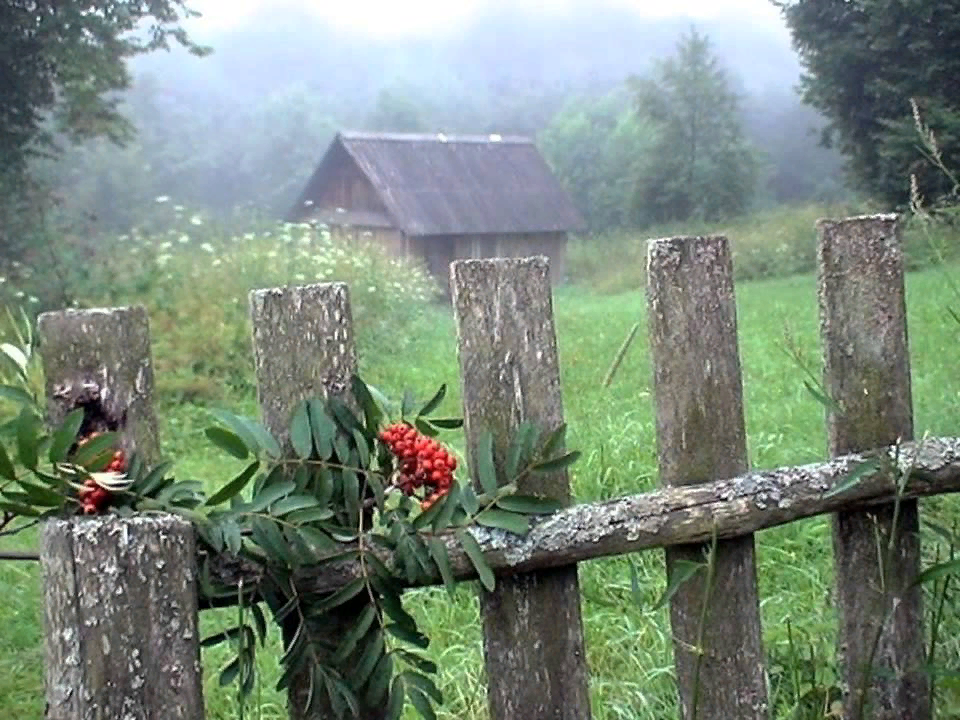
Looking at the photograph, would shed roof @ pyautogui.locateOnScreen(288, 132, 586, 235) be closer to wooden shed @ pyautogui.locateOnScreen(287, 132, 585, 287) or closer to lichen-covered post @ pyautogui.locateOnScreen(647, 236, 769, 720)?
wooden shed @ pyautogui.locateOnScreen(287, 132, 585, 287)

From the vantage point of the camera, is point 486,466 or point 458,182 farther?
point 458,182

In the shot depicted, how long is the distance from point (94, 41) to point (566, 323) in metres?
1.37

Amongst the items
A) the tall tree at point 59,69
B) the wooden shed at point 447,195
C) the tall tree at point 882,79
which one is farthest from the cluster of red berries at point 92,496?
the tall tree at point 59,69

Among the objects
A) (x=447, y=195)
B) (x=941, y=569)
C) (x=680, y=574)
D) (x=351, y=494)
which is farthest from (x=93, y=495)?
(x=447, y=195)

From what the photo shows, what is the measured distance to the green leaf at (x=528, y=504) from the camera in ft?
1.85

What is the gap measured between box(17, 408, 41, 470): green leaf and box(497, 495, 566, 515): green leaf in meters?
0.20

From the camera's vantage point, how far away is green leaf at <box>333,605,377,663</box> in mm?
532

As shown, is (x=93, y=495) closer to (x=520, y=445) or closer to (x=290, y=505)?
(x=290, y=505)

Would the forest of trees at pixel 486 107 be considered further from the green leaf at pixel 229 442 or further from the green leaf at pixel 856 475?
the green leaf at pixel 229 442

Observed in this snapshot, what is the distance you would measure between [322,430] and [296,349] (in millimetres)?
41

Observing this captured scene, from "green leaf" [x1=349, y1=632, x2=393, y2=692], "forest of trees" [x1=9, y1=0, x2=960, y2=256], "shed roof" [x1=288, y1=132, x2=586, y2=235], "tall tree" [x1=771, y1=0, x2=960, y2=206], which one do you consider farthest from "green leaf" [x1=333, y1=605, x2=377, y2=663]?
"shed roof" [x1=288, y1=132, x2=586, y2=235]

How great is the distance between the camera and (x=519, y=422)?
1.95 ft

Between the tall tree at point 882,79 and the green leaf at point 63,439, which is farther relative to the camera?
the tall tree at point 882,79

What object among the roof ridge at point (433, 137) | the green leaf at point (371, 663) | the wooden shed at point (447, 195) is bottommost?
the green leaf at point (371, 663)
